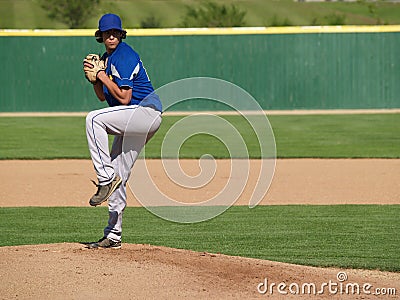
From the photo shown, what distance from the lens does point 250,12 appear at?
63.9 meters

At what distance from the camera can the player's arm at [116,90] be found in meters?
6.93

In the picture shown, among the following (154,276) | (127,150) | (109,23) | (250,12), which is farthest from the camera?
(250,12)

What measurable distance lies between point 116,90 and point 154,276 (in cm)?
148

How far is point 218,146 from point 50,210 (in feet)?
26.5

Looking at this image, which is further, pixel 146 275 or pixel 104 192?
pixel 104 192

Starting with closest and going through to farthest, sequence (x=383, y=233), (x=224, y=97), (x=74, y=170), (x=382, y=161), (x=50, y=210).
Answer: (x=383, y=233)
(x=50, y=210)
(x=74, y=170)
(x=382, y=161)
(x=224, y=97)

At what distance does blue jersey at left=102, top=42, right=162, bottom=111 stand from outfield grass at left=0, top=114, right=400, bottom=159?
9.60 m

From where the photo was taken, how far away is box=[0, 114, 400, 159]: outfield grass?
17.5 m

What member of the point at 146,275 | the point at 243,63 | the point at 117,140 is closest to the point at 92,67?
the point at 117,140

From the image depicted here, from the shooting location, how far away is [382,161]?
16.2 m

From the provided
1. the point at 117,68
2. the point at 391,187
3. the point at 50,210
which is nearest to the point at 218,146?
the point at 391,187

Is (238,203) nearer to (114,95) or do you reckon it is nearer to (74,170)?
(74,170)

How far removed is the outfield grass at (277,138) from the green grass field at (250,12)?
31629mm

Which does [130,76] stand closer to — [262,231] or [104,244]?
[104,244]
